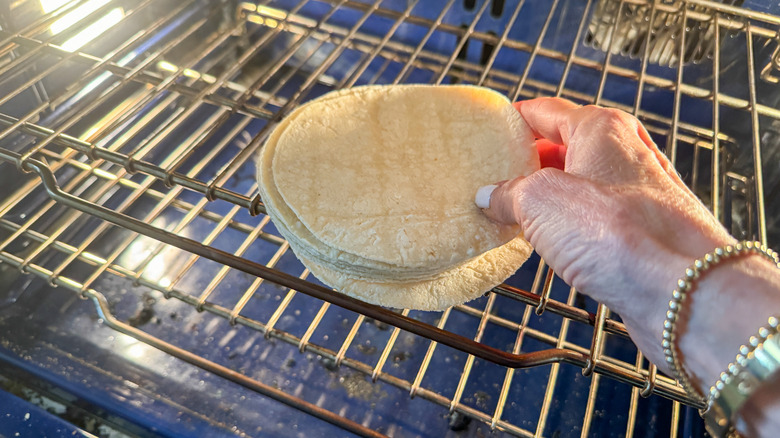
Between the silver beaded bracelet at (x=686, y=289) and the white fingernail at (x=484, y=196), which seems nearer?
the silver beaded bracelet at (x=686, y=289)

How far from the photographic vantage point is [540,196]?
0.68m

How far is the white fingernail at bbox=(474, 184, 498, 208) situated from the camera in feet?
2.63

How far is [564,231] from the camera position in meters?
0.66

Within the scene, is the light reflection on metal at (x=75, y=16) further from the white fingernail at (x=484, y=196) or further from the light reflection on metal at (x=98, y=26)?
the white fingernail at (x=484, y=196)

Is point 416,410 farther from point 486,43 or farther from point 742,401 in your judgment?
point 486,43

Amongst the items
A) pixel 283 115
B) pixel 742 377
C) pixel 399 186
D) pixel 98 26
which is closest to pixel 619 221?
pixel 742 377

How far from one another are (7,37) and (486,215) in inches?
42.8

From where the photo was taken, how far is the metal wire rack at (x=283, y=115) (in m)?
1.06

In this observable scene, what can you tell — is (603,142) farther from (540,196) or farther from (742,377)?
→ (742,377)

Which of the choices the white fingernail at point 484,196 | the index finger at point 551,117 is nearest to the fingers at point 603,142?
the index finger at point 551,117

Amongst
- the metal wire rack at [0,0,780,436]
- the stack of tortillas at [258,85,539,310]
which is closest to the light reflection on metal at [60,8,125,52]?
the metal wire rack at [0,0,780,436]

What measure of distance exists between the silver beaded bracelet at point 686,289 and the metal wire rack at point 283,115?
0.37 m

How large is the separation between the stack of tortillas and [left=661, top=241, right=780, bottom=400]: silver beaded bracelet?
27 centimetres

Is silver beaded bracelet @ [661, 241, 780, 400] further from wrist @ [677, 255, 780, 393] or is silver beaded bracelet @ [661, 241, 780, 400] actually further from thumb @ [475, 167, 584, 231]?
thumb @ [475, 167, 584, 231]
